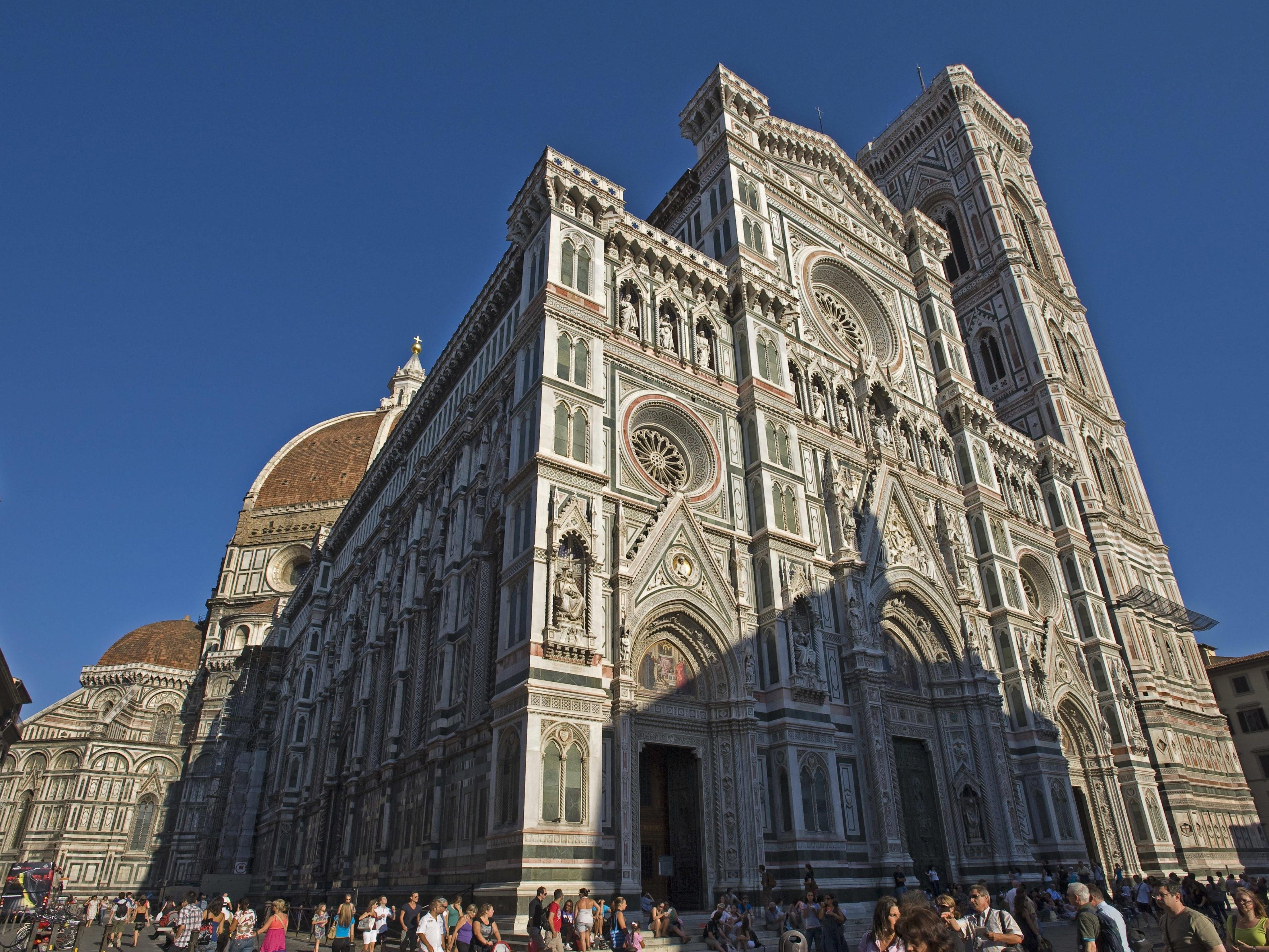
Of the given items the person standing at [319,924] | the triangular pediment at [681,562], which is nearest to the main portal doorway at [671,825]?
the triangular pediment at [681,562]

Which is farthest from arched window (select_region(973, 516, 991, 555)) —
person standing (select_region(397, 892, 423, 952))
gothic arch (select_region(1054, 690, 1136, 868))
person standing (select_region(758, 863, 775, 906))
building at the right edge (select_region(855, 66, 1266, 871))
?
person standing (select_region(397, 892, 423, 952))

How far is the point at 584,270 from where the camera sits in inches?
961

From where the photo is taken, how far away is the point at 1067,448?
1571 inches

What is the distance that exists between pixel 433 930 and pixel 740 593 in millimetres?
13349

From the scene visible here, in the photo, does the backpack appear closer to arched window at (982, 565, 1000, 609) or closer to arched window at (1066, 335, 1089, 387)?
arched window at (982, 565, 1000, 609)

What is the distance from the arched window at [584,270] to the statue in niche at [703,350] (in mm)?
4288

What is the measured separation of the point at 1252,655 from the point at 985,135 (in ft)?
118

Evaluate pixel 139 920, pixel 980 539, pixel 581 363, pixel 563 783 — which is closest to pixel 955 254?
pixel 980 539

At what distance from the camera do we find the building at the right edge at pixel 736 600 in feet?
63.6

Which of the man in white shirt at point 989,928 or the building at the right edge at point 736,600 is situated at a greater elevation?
the building at the right edge at point 736,600

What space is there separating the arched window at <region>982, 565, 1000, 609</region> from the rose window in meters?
13.9

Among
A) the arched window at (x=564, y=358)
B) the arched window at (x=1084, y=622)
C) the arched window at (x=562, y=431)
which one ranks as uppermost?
the arched window at (x=564, y=358)

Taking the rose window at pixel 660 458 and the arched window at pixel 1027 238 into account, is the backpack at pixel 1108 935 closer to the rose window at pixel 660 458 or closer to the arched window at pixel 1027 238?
the rose window at pixel 660 458

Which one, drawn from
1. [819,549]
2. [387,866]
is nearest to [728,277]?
[819,549]
